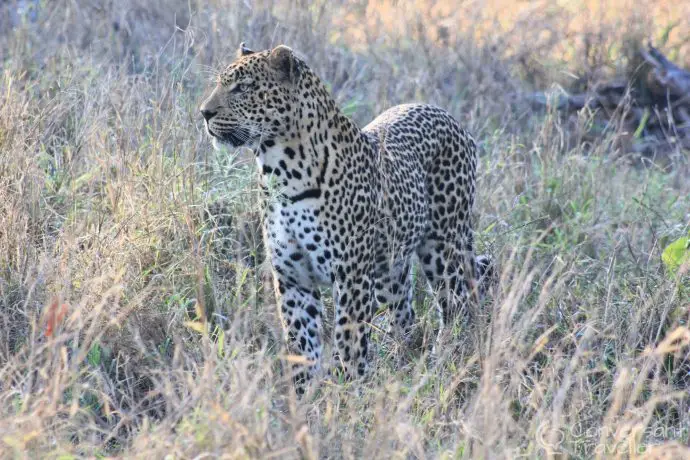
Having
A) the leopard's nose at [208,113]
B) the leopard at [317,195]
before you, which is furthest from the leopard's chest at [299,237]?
the leopard's nose at [208,113]

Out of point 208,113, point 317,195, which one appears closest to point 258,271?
point 317,195

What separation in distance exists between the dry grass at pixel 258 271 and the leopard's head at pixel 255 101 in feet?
1.44

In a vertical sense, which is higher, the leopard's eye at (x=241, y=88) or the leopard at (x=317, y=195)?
the leopard's eye at (x=241, y=88)

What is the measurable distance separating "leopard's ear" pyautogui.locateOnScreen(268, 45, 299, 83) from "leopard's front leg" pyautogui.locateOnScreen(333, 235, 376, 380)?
33.1 inches

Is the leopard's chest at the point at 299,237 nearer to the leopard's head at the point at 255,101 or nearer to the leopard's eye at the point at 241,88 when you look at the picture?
the leopard's head at the point at 255,101

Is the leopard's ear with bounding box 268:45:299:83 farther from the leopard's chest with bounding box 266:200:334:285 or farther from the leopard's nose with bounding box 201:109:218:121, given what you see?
the leopard's chest with bounding box 266:200:334:285

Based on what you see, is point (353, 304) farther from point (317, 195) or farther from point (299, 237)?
point (317, 195)

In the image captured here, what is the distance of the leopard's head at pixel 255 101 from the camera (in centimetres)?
529

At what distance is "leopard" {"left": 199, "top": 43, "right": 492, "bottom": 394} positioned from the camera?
17.5 feet

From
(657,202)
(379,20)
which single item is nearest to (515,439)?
(657,202)

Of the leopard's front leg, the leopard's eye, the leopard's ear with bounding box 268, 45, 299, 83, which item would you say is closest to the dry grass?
the leopard's front leg

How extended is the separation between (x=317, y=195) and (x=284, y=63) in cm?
62

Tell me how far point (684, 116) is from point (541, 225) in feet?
9.40

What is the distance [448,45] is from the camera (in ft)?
34.4
